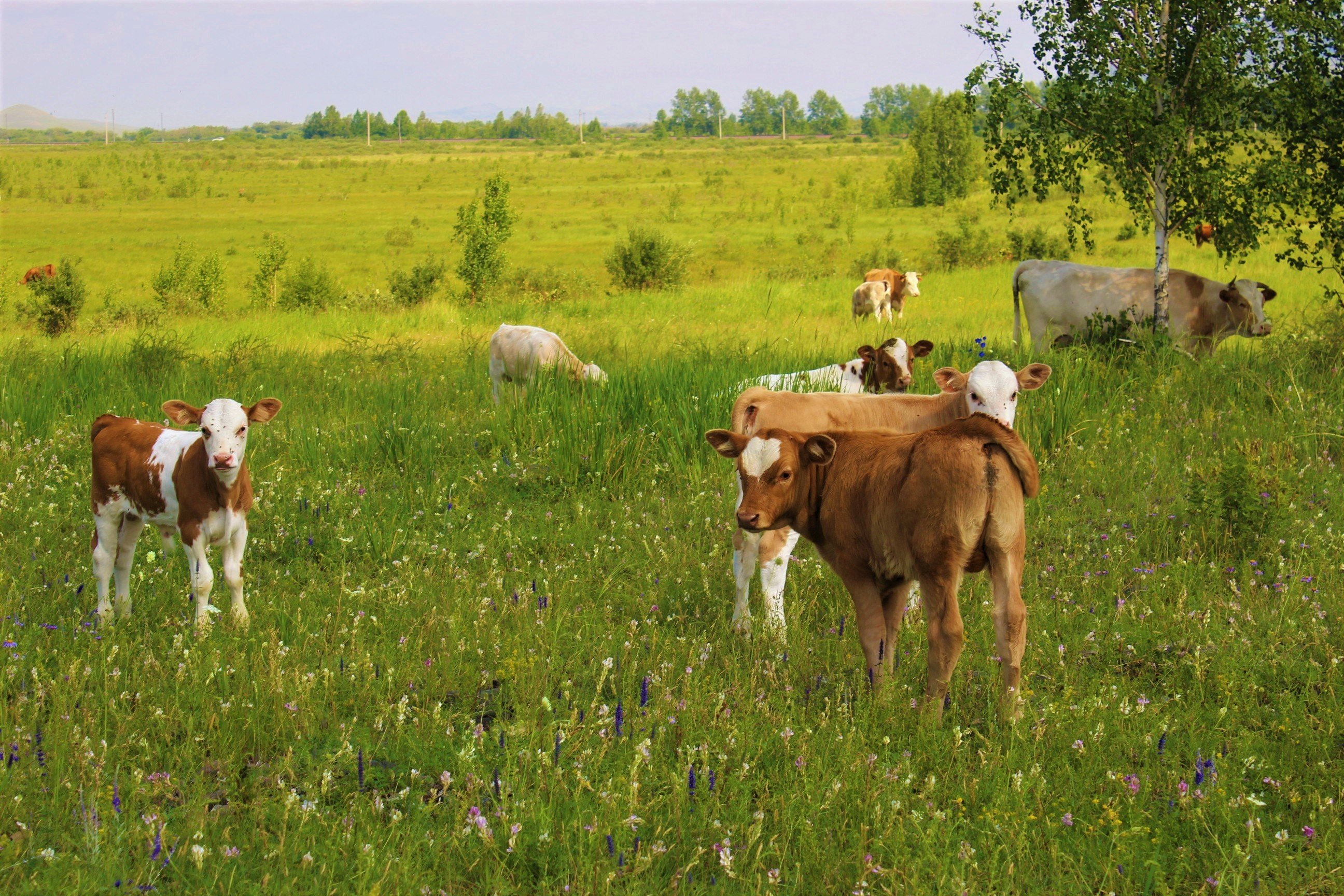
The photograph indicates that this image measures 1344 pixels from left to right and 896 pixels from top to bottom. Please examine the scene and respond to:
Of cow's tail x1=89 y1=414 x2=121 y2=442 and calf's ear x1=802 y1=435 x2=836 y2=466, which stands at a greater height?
calf's ear x1=802 y1=435 x2=836 y2=466

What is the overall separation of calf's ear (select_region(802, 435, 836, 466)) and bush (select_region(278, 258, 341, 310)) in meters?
28.7

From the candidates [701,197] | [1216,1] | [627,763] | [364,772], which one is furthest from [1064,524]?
[701,197]

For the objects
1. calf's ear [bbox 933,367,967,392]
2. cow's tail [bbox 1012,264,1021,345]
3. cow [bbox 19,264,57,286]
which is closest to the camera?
calf's ear [bbox 933,367,967,392]

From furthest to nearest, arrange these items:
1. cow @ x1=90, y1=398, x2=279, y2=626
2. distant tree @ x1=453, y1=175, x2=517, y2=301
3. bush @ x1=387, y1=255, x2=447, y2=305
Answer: bush @ x1=387, y1=255, x2=447, y2=305 → distant tree @ x1=453, y1=175, x2=517, y2=301 → cow @ x1=90, y1=398, x2=279, y2=626

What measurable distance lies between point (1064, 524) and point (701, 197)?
63816mm

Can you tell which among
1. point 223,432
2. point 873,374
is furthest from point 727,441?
point 873,374

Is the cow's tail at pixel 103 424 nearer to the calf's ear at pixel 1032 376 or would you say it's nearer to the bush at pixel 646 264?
the calf's ear at pixel 1032 376

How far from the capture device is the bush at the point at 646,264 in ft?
100.0

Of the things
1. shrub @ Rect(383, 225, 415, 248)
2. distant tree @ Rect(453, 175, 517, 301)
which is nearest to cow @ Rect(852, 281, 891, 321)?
distant tree @ Rect(453, 175, 517, 301)

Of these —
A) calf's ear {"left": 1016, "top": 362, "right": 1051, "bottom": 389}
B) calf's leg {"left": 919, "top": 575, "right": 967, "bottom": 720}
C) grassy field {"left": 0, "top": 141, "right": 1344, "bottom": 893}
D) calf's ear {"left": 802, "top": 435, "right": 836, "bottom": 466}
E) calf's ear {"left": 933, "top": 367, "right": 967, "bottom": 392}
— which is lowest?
grassy field {"left": 0, "top": 141, "right": 1344, "bottom": 893}

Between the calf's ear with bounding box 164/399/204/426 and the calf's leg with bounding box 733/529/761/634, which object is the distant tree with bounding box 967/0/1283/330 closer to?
the calf's leg with bounding box 733/529/761/634

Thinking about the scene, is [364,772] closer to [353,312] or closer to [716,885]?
[716,885]

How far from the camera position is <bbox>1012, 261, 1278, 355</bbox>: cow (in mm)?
13125

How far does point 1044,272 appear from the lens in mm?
14641
